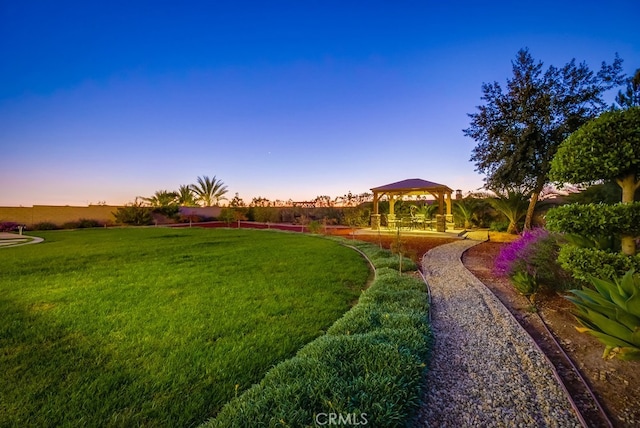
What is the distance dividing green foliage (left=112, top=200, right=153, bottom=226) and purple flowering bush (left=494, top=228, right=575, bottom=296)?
76.8 feet

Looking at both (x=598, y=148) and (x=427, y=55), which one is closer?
(x=598, y=148)

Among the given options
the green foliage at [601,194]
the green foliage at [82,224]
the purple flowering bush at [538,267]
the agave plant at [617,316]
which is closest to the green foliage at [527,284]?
the purple flowering bush at [538,267]

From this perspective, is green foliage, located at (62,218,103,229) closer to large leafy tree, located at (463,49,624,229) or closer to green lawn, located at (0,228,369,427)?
green lawn, located at (0,228,369,427)

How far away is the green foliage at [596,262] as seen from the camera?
9.17ft

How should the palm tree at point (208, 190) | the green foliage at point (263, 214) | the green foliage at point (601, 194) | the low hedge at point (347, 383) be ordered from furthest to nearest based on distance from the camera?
the palm tree at point (208, 190) → the green foliage at point (263, 214) → the green foliage at point (601, 194) → the low hedge at point (347, 383)

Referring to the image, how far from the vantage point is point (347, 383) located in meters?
1.68

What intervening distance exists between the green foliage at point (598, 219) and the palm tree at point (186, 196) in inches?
1145

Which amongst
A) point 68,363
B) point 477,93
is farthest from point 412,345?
point 477,93

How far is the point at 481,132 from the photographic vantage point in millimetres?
9711

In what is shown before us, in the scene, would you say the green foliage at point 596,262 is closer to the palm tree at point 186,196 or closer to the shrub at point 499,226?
the shrub at point 499,226

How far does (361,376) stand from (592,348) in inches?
93.1

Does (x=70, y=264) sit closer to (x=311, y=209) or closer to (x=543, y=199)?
(x=311, y=209)

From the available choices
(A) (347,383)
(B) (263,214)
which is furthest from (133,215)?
(A) (347,383)

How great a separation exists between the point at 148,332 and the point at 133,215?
69.1 feet
